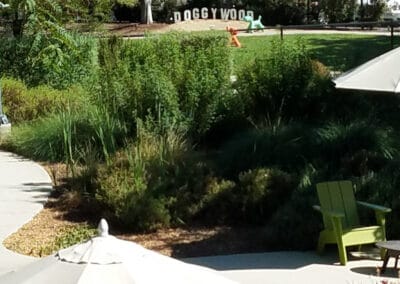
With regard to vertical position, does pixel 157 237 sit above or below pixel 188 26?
below

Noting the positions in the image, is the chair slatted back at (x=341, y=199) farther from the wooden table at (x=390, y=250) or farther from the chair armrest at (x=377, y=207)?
the wooden table at (x=390, y=250)

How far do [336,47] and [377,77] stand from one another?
23.1 meters

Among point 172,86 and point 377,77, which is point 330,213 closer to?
point 377,77

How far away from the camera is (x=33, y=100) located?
706 inches

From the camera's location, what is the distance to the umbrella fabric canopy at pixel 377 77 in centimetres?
850

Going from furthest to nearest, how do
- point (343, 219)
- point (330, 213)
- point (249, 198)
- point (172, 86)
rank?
1. point (172, 86)
2. point (249, 198)
3. point (343, 219)
4. point (330, 213)

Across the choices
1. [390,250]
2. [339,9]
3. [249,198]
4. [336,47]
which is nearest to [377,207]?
[390,250]

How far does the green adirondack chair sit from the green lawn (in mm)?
13558

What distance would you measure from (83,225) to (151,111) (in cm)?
377

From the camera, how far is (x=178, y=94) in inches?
569

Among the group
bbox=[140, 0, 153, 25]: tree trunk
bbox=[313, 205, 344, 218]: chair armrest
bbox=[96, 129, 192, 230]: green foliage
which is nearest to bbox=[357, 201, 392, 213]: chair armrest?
bbox=[313, 205, 344, 218]: chair armrest

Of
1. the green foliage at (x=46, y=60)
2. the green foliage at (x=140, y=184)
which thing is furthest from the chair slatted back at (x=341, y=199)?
the green foliage at (x=46, y=60)

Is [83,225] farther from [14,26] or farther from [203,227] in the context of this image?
[14,26]

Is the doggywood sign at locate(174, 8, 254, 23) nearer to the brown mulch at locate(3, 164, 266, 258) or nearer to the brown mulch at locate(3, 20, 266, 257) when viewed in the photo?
the brown mulch at locate(3, 20, 266, 257)
